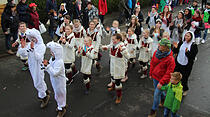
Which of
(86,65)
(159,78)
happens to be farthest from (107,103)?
(159,78)

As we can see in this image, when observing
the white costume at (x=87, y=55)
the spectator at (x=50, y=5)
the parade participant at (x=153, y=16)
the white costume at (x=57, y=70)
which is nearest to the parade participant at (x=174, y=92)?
the white costume at (x=87, y=55)

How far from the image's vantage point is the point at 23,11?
29.5ft

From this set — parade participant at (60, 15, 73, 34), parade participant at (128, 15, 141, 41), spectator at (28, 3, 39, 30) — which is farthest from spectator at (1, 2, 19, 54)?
parade participant at (128, 15, 141, 41)

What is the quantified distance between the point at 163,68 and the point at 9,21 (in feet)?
22.0

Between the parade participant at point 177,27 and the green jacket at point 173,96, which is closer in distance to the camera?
the green jacket at point 173,96

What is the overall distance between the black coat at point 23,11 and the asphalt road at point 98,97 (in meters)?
2.37

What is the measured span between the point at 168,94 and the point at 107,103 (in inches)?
75.0

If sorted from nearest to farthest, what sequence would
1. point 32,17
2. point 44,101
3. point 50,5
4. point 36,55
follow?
1. point 36,55
2. point 44,101
3. point 32,17
4. point 50,5

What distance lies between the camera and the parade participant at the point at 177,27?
840 cm

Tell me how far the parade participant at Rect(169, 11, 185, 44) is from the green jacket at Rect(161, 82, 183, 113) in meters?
4.54

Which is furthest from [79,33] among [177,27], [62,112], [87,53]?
[177,27]

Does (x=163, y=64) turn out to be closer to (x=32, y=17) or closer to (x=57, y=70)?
(x=57, y=70)

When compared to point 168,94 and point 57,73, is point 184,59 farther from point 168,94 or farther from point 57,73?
point 57,73

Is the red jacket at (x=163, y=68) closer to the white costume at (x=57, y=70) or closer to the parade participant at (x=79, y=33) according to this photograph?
the white costume at (x=57, y=70)
